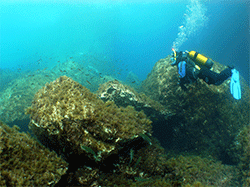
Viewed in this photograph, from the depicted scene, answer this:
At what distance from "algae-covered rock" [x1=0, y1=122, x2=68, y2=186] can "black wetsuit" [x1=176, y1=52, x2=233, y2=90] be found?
21.3 ft

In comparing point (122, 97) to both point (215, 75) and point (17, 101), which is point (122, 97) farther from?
point (17, 101)

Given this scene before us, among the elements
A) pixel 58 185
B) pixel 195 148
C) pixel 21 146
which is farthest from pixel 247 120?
pixel 21 146

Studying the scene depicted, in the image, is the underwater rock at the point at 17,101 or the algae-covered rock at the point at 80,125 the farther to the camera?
the underwater rock at the point at 17,101

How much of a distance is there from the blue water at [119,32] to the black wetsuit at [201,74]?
1148cm

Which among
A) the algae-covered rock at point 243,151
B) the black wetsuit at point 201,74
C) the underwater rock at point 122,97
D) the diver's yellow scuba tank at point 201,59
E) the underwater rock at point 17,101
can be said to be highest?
the diver's yellow scuba tank at point 201,59

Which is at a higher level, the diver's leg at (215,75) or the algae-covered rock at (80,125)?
the diver's leg at (215,75)

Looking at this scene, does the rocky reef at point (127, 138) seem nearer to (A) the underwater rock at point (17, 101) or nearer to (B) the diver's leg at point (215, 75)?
(B) the diver's leg at point (215, 75)

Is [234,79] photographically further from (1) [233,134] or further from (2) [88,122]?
(2) [88,122]

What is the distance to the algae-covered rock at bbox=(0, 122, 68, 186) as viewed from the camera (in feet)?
8.13

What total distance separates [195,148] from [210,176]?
1.93 meters

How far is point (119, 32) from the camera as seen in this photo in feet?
338

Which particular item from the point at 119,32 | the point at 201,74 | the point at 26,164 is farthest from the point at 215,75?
the point at 119,32

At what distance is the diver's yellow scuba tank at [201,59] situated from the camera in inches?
258

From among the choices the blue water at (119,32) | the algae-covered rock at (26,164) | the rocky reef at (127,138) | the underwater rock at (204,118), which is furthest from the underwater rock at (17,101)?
the underwater rock at (204,118)
